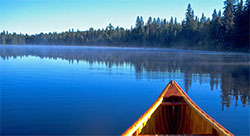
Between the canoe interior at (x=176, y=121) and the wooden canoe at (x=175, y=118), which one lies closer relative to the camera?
the wooden canoe at (x=175, y=118)

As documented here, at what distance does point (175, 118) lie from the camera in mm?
6883

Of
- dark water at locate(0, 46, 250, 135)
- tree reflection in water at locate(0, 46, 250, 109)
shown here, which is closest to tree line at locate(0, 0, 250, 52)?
tree reflection in water at locate(0, 46, 250, 109)

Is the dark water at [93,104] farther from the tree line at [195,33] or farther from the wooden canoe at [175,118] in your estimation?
the tree line at [195,33]

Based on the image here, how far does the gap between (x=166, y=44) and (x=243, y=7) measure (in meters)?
43.6

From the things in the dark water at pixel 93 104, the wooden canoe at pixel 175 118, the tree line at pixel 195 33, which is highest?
the tree line at pixel 195 33

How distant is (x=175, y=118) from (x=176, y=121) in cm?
12

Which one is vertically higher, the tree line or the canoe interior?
the tree line

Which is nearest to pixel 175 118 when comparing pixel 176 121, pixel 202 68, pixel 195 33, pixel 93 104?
pixel 176 121

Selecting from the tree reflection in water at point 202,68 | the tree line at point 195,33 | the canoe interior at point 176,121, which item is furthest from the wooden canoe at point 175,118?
the tree line at point 195,33

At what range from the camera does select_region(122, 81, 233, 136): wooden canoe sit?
557 centimetres

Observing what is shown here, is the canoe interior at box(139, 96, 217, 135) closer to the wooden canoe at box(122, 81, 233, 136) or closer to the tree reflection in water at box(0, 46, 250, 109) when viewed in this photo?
the wooden canoe at box(122, 81, 233, 136)

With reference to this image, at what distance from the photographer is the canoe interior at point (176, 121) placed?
581cm

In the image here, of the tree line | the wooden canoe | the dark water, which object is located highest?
the tree line

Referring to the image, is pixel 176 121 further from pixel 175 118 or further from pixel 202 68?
pixel 202 68
